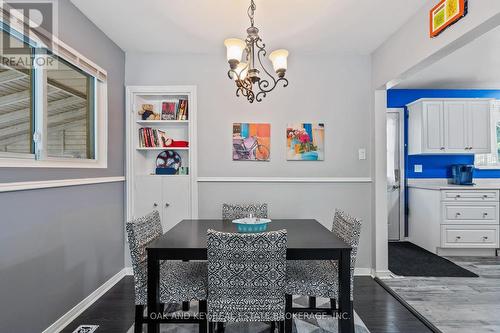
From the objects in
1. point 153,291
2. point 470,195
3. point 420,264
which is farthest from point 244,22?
point 470,195

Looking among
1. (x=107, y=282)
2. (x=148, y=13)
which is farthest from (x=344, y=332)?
(x=148, y=13)

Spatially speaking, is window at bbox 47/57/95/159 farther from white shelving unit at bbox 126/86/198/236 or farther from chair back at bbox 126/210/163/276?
chair back at bbox 126/210/163/276

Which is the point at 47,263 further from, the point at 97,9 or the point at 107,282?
the point at 97,9

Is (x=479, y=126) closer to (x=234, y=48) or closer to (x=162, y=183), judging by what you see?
(x=234, y=48)

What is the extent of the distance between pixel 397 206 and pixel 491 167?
1541 mm

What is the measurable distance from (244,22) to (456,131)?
11.6 feet

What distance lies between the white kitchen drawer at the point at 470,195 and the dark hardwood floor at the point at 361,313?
71.9 inches

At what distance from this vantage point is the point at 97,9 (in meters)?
2.42

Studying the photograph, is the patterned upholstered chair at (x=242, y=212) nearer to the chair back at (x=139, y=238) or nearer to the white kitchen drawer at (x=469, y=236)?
the chair back at (x=139, y=238)

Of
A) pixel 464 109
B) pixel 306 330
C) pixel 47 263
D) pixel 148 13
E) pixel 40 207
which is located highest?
pixel 148 13

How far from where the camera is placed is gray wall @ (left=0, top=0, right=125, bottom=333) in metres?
1.75

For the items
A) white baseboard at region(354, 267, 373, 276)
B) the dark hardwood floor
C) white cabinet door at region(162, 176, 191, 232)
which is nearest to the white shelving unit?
white cabinet door at region(162, 176, 191, 232)

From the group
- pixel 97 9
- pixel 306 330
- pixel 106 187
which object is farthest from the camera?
pixel 106 187

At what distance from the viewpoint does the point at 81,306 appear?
8.00 feet
